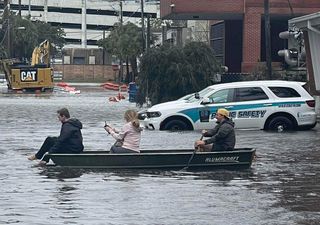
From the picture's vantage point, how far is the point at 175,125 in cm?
3009

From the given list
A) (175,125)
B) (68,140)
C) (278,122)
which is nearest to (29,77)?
(175,125)

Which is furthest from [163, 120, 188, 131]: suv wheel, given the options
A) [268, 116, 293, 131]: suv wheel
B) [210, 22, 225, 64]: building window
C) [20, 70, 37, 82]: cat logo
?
[20, 70, 37, 82]: cat logo

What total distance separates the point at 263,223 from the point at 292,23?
88.8 ft

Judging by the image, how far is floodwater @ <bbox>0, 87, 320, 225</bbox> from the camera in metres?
13.0

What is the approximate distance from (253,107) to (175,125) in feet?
7.92

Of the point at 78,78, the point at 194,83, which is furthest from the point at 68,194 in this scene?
the point at 78,78

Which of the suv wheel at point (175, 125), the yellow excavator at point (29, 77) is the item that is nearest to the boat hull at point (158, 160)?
the suv wheel at point (175, 125)

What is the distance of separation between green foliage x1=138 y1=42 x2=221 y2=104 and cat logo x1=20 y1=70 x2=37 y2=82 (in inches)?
1213

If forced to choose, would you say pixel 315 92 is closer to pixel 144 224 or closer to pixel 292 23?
pixel 292 23

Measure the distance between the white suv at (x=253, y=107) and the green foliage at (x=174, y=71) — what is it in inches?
480

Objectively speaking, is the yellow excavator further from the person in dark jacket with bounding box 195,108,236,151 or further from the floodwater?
the person in dark jacket with bounding box 195,108,236,151

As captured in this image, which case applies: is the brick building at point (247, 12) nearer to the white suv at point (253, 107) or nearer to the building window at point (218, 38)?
the building window at point (218, 38)

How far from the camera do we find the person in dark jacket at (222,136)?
18.8 meters

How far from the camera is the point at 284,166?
65.6 feet
